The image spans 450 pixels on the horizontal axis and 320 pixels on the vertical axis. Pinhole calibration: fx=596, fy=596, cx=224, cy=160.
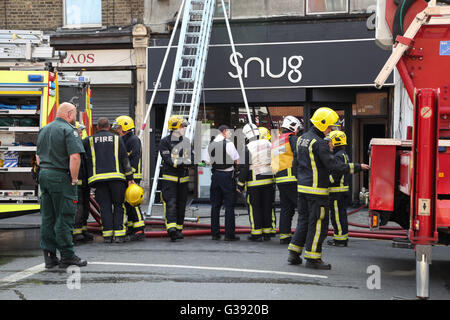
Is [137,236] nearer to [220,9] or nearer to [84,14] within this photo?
[220,9]

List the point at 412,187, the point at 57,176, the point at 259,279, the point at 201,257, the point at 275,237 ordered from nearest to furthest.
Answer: the point at 412,187 → the point at 259,279 → the point at 57,176 → the point at 201,257 → the point at 275,237

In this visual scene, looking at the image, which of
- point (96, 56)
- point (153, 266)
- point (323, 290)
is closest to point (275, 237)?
point (153, 266)

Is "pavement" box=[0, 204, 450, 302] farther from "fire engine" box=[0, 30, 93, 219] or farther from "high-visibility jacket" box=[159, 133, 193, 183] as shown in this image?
"high-visibility jacket" box=[159, 133, 193, 183]

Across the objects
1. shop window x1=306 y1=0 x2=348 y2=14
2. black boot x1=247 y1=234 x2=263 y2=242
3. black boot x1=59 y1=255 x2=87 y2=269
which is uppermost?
shop window x1=306 y1=0 x2=348 y2=14

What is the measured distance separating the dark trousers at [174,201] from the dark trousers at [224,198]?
478 mm

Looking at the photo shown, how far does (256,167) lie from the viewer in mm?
9156

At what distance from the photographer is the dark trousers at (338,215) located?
8758mm

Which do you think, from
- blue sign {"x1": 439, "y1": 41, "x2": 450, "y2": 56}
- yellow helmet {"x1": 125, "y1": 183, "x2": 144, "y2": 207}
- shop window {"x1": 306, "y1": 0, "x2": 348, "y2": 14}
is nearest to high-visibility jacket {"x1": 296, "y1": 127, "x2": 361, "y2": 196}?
blue sign {"x1": 439, "y1": 41, "x2": 450, "y2": 56}

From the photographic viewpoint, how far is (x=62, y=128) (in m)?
6.75

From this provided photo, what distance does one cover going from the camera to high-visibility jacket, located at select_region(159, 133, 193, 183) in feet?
29.6

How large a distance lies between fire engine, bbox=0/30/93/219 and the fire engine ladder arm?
478cm

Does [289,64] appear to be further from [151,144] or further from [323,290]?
[323,290]

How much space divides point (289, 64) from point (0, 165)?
6.99 m
